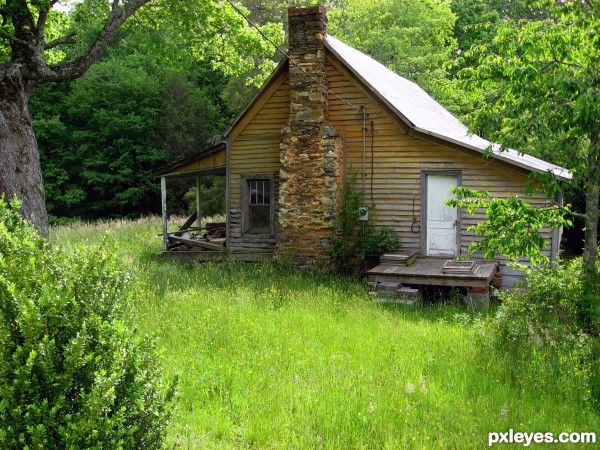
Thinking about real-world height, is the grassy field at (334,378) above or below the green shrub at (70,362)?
below

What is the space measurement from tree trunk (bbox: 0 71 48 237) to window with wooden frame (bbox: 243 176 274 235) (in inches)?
247

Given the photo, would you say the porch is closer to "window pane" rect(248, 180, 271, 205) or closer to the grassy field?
the grassy field

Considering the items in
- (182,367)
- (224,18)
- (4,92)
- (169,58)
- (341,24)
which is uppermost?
(341,24)

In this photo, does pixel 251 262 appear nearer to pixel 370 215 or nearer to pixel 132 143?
pixel 370 215

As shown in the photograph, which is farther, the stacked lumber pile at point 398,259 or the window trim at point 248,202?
the window trim at point 248,202

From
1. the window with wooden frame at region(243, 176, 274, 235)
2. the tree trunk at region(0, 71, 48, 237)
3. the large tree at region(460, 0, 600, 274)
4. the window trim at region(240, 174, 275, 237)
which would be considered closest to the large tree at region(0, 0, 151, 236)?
the tree trunk at region(0, 71, 48, 237)

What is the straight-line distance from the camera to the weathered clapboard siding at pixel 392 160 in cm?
1362

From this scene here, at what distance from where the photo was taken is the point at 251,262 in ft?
52.1

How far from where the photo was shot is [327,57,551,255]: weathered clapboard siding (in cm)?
1362

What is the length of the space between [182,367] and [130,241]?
15.4 metres

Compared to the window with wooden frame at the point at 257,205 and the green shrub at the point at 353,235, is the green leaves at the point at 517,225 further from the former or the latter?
the window with wooden frame at the point at 257,205

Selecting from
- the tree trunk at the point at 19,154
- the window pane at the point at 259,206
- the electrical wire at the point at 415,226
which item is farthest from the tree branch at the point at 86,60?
the electrical wire at the point at 415,226

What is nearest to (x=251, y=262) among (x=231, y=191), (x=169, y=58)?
(x=231, y=191)

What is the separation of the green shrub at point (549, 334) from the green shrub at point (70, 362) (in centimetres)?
437
